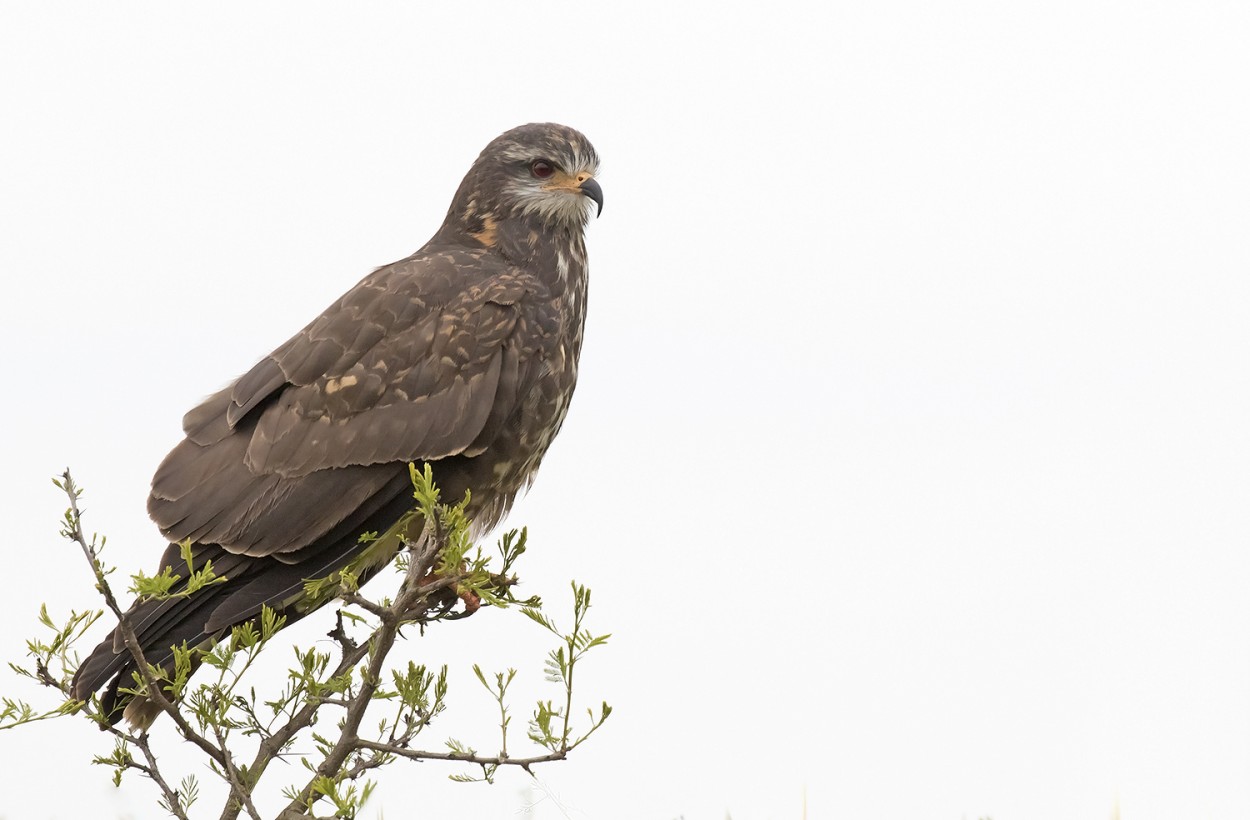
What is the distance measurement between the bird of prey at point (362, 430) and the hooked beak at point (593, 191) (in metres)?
0.38

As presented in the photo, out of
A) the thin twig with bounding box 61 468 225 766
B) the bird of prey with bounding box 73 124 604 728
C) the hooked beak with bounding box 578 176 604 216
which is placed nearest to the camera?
the thin twig with bounding box 61 468 225 766

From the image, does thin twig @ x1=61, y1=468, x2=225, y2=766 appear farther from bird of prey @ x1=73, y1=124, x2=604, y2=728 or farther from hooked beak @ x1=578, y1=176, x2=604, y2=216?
hooked beak @ x1=578, y1=176, x2=604, y2=216

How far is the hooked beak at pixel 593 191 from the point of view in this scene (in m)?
6.13

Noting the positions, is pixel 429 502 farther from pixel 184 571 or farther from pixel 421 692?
pixel 184 571

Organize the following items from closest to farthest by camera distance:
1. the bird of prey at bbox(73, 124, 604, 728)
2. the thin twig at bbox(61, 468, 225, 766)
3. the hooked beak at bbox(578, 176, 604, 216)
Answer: the thin twig at bbox(61, 468, 225, 766)
the bird of prey at bbox(73, 124, 604, 728)
the hooked beak at bbox(578, 176, 604, 216)

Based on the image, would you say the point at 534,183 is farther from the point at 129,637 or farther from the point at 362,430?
the point at 129,637

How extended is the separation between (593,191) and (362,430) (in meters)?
1.57

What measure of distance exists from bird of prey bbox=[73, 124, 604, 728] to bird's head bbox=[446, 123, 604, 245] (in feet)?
0.94

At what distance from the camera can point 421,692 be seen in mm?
4512

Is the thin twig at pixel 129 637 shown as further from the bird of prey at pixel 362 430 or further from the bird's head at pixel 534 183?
the bird's head at pixel 534 183

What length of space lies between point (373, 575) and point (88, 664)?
1160 millimetres

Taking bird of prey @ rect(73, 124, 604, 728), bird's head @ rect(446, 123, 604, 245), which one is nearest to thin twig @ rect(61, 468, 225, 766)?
bird of prey @ rect(73, 124, 604, 728)

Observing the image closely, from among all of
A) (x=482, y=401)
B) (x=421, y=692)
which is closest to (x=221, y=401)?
(x=482, y=401)

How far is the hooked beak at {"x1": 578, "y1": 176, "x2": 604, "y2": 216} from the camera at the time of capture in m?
6.13
